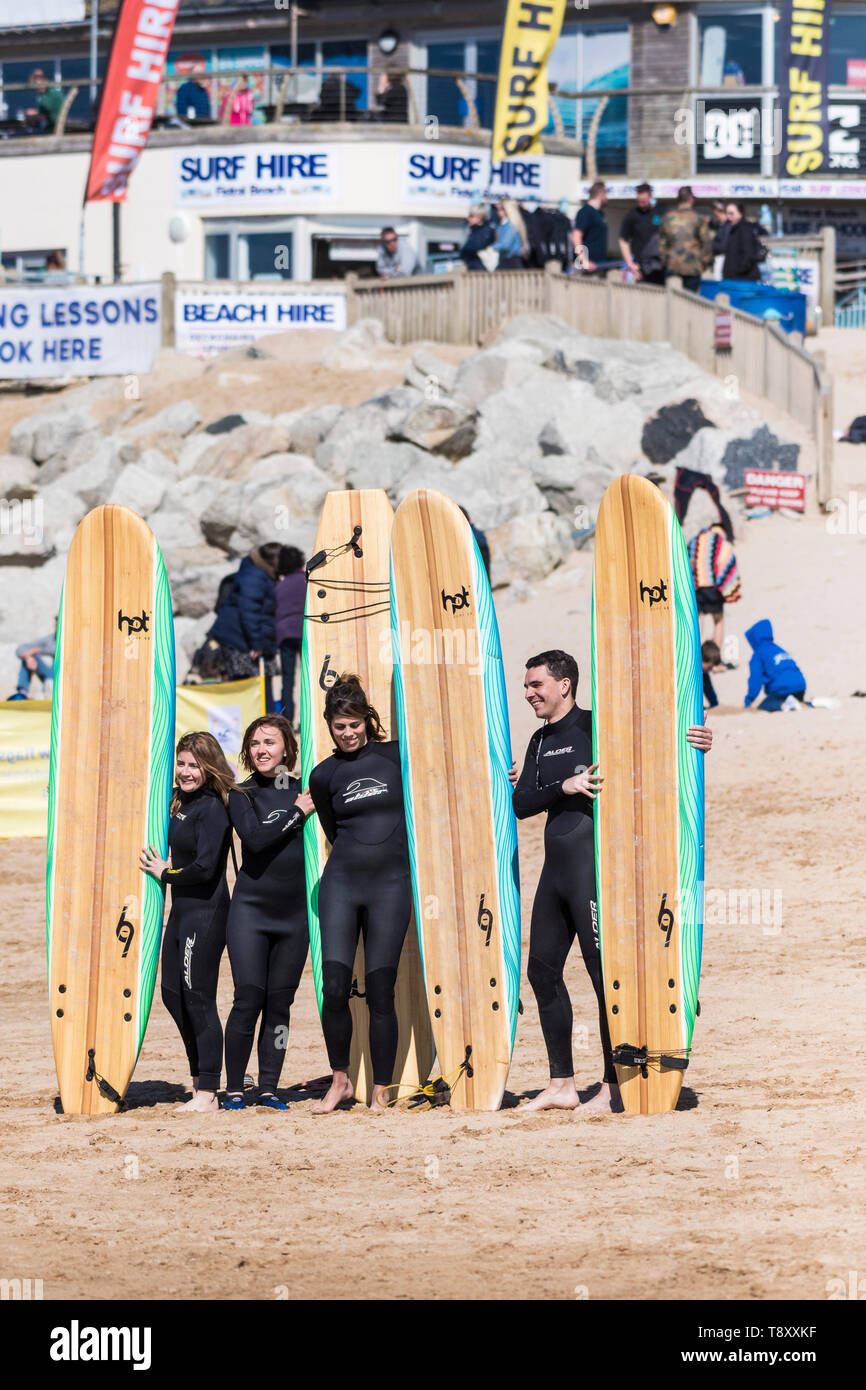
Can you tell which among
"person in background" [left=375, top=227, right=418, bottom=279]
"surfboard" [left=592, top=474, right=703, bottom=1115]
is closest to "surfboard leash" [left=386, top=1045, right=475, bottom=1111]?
"surfboard" [left=592, top=474, right=703, bottom=1115]

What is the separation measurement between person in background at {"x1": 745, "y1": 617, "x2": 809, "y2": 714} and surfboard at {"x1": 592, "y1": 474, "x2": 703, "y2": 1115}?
23.0 ft

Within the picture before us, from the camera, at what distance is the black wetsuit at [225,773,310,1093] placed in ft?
21.9

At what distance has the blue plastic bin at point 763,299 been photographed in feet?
72.6

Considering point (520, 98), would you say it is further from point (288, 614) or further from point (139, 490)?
point (288, 614)

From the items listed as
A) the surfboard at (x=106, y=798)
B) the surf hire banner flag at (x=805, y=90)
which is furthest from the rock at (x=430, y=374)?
the surfboard at (x=106, y=798)

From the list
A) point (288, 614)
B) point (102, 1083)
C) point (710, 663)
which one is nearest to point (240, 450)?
point (288, 614)

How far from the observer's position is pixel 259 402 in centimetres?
2288

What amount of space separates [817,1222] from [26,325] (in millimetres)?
21980

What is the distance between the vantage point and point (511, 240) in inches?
889

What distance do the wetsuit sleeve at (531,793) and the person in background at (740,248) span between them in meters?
16.5

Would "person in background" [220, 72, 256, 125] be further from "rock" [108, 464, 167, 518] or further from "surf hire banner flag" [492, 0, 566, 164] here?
"rock" [108, 464, 167, 518]

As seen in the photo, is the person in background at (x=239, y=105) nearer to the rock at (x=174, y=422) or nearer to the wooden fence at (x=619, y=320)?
the wooden fence at (x=619, y=320)

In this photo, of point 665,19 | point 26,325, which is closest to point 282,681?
point 26,325

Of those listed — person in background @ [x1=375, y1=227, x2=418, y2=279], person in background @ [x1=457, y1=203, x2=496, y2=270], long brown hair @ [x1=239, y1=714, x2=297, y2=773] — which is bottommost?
long brown hair @ [x1=239, y1=714, x2=297, y2=773]
